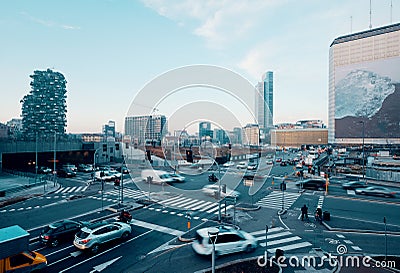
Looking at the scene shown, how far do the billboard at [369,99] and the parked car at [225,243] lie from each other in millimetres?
95034

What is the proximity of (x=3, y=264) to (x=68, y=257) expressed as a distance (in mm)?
3240

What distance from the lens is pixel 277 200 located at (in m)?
23.9

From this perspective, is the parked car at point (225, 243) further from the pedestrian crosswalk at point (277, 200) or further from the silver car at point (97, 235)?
the pedestrian crosswalk at point (277, 200)

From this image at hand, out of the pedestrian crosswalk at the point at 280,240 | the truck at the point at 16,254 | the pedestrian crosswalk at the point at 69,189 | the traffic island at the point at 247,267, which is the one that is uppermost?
the truck at the point at 16,254

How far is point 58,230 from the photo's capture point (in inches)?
534

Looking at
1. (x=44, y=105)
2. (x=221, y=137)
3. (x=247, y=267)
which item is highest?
(x=44, y=105)

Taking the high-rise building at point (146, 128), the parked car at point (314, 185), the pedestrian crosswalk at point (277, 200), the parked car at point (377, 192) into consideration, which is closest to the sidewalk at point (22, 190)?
the pedestrian crosswalk at point (277, 200)

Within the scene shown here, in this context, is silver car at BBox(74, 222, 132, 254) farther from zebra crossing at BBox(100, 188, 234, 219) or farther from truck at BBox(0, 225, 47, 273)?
zebra crossing at BBox(100, 188, 234, 219)

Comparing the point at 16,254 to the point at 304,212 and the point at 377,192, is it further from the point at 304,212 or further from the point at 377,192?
the point at 377,192

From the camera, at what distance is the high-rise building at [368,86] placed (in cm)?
8806

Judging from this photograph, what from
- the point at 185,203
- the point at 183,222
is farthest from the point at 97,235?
the point at 185,203

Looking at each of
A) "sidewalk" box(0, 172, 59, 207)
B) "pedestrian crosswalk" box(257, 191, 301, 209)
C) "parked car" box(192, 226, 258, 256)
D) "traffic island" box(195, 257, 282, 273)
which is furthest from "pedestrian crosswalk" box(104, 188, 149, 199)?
"traffic island" box(195, 257, 282, 273)

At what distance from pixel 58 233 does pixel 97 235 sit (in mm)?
2538

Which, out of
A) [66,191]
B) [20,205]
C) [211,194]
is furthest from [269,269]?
[66,191]
